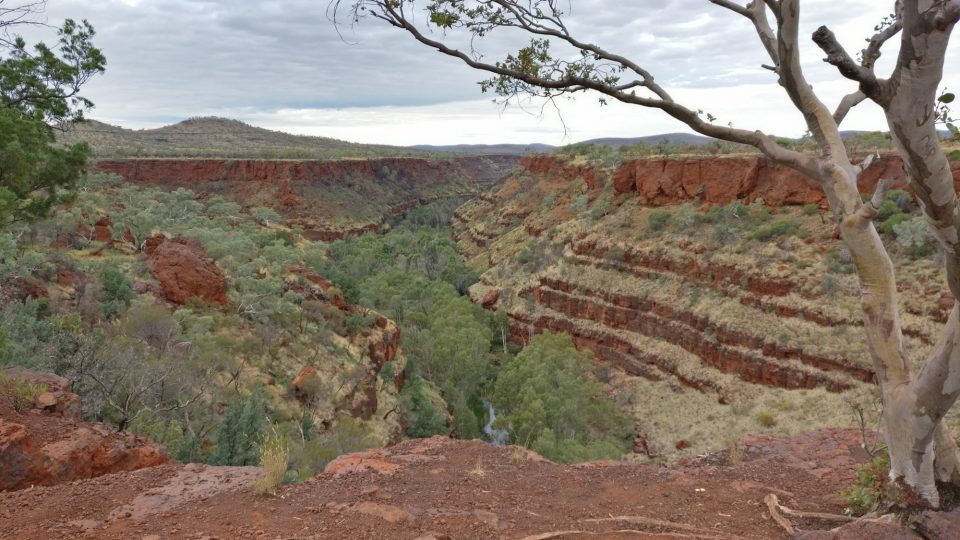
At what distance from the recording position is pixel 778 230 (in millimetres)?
27875

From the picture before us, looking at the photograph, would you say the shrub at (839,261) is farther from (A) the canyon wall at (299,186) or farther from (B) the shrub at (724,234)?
(A) the canyon wall at (299,186)

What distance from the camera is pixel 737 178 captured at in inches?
1282

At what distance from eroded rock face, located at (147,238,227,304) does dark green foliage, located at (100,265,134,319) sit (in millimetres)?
1988

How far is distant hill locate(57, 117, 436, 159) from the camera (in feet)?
211

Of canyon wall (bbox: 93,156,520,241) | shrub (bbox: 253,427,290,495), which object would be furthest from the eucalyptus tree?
canyon wall (bbox: 93,156,520,241)

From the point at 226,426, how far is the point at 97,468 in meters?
4.29

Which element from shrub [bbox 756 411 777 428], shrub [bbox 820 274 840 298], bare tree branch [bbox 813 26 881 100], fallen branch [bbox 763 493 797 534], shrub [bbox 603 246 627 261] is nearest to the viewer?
bare tree branch [bbox 813 26 881 100]

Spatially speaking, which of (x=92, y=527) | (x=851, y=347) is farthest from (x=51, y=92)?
(x=851, y=347)

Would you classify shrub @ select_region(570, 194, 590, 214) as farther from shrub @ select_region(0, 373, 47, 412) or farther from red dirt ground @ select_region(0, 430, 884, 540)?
shrub @ select_region(0, 373, 47, 412)

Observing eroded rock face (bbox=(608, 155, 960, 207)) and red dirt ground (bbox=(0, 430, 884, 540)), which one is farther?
eroded rock face (bbox=(608, 155, 960, 207))

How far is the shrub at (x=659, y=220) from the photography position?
3391 cm

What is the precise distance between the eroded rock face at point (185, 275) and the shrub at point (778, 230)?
2325cm

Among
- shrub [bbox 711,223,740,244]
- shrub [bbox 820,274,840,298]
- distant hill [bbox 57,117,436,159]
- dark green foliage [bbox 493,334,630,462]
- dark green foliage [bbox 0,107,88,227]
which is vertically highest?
distant hill [bbox 57,117,436,159]

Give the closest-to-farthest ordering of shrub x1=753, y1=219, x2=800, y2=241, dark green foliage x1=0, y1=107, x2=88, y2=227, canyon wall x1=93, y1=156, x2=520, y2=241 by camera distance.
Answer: dark green foliage x1=0, y1=107, x2=88, y2=227 → shrub x1=753, y1=219, x2=800, y2=241 → canyon wall x1=93, y1=156, x2=520, y2=241
